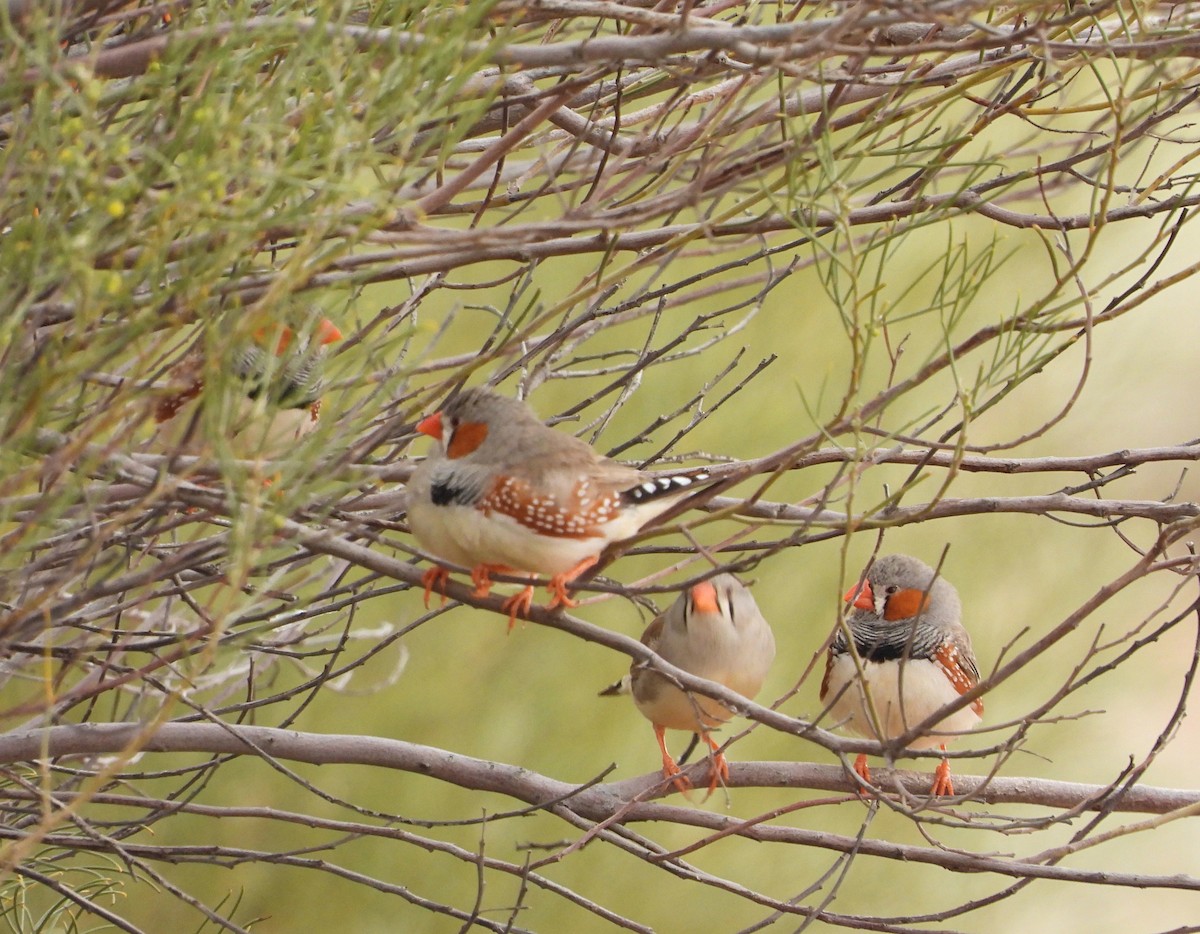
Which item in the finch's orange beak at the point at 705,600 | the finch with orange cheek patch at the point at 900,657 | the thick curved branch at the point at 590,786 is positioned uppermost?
the finch with orange cheek patch at the point at 900,657

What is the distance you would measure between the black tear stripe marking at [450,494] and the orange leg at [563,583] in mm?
191

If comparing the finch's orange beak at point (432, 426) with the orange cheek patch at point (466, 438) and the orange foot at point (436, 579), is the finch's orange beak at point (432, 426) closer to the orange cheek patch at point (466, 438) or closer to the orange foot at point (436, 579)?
the orange cheek patch at point (466, 438)

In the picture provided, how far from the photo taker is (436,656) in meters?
4.84

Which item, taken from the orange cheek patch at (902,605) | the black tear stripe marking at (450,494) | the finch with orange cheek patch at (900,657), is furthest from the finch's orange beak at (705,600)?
the black tear stripe marking at (450,494)

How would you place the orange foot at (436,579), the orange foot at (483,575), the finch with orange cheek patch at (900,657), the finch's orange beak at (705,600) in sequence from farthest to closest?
the finch with orange cheek patch at (900,657), the finch's orange beak at (705,600), the orange foot at (483,575), the orange foot at (436,579)

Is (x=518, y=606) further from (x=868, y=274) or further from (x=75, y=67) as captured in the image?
(x=868, y=274)

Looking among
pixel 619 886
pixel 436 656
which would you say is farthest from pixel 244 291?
pixel 619 886

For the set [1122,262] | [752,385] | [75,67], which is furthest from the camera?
[1122,262]

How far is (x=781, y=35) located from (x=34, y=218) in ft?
2.76

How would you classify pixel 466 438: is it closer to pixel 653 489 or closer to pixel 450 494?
pixel 450 494

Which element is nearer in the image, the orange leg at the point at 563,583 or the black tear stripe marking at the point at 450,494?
the orange leg at the point at 563,583

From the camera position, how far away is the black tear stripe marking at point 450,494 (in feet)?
7.26

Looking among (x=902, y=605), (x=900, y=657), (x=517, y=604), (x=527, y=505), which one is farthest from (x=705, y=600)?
(x=517, y=604)

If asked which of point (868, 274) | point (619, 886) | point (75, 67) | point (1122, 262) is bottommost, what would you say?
point (75, 67)
